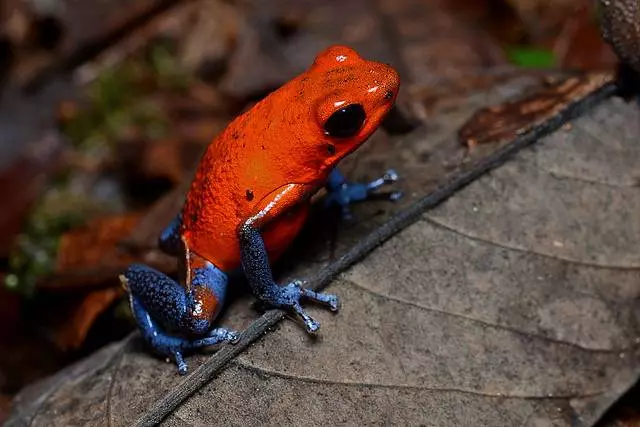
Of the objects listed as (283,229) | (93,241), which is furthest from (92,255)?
(283,229)

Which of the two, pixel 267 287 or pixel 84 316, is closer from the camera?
pixel 267 287

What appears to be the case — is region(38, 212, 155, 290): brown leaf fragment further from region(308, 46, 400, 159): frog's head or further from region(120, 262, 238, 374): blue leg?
region(308, 46, 400, 159): frog's head

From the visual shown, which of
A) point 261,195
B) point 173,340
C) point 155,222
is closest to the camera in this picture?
point 173,340

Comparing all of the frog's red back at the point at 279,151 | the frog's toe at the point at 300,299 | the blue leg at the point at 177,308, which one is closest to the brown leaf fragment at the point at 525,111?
the frog's red back at the point at 279,151

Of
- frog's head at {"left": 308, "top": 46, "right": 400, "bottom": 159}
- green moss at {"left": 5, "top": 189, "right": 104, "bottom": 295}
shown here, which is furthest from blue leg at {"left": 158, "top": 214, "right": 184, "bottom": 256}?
green moss at {"left": 5, "top": 189, "right": 104, "bottom": 295}

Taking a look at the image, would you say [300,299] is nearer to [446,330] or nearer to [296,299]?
[296,299]

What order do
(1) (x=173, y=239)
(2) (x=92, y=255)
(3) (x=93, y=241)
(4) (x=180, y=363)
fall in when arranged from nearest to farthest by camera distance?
(4) (x=180, y=363), (1) (x=173, y=239), (2) (x=92, y=255), (3) (x=93, y=241)
